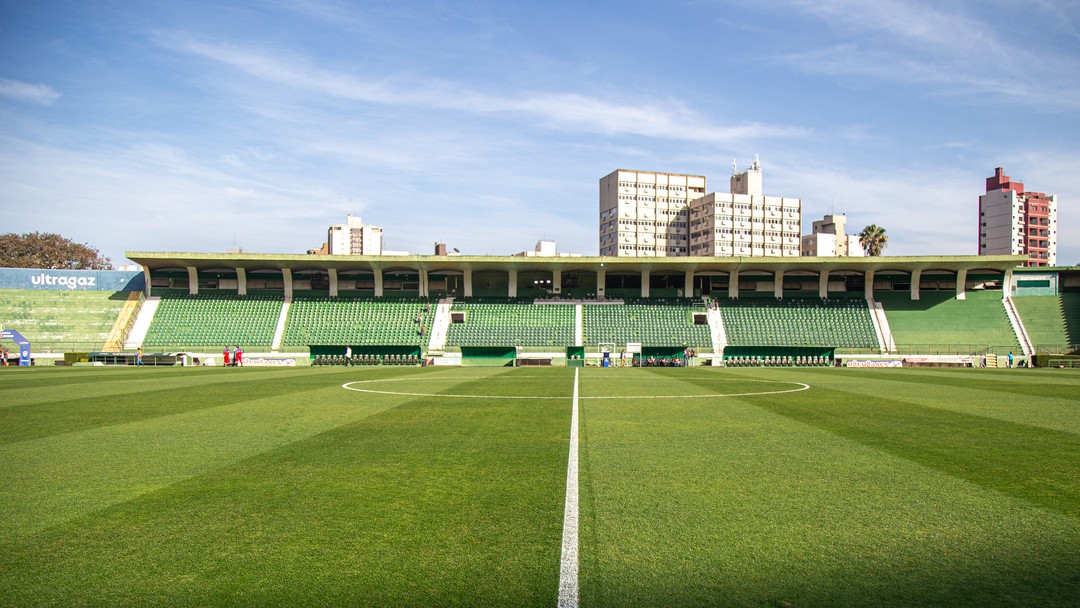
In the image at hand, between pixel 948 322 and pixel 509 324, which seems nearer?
pixel 948 322

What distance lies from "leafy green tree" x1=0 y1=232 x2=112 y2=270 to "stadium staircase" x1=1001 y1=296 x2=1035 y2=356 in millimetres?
107949

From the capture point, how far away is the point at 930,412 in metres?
16.8

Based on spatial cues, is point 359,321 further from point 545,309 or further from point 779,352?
point 779,352

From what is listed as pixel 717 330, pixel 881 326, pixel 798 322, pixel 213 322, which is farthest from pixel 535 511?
pixel 881 326

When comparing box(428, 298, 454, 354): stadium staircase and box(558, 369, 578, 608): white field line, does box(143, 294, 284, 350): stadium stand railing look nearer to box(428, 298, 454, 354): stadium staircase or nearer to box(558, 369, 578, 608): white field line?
box(428, 298, 454, 354): stadium staircase

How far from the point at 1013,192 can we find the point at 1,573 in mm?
173297

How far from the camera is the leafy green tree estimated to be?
286ft

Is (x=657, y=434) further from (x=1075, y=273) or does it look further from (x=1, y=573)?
(x=1075, y=273)

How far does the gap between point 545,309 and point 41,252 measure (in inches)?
2849

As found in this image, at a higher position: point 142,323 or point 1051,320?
point 1051,320

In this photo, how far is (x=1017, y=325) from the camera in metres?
57.2

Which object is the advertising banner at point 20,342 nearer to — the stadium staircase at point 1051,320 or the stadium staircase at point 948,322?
the stadium staircase at point 948,322

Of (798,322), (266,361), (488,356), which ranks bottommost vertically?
(266,361)

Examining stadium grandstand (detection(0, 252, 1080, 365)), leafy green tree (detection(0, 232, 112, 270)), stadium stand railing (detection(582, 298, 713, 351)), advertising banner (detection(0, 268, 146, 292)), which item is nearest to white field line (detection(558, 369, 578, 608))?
stadium grandstand (detection(0, 252, 1080, 365))
